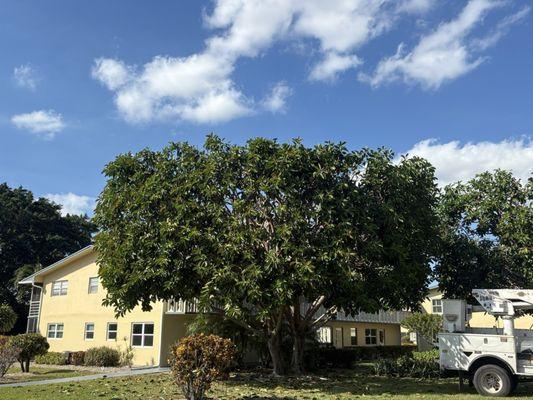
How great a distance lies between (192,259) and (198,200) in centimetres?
202

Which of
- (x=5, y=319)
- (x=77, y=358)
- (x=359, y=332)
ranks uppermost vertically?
(x=5, y=319)

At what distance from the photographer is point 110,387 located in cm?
1634

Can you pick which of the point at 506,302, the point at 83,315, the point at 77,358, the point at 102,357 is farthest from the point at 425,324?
the point at 77,358

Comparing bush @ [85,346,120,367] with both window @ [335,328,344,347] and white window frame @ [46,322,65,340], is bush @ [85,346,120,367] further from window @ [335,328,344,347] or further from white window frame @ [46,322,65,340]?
window @ [335,328,344,347]

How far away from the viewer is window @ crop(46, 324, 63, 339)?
3131 cm

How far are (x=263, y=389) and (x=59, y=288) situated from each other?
20106mm

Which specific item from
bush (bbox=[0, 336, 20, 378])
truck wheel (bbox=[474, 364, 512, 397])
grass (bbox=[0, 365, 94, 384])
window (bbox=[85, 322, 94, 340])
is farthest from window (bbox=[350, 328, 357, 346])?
bush (bbox=[0, 336, 20, 378])

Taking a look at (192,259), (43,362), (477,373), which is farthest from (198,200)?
(43,362)

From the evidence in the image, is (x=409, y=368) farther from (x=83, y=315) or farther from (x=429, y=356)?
(x=83, y=315)

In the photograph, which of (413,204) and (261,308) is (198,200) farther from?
(413,204)

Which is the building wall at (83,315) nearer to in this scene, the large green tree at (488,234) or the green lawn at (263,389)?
the green lawn at (263,389)

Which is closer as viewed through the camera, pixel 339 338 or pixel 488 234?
pixel 488 234

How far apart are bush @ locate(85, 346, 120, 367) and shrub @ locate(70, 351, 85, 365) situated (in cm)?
49

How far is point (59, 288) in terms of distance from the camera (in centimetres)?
3231
